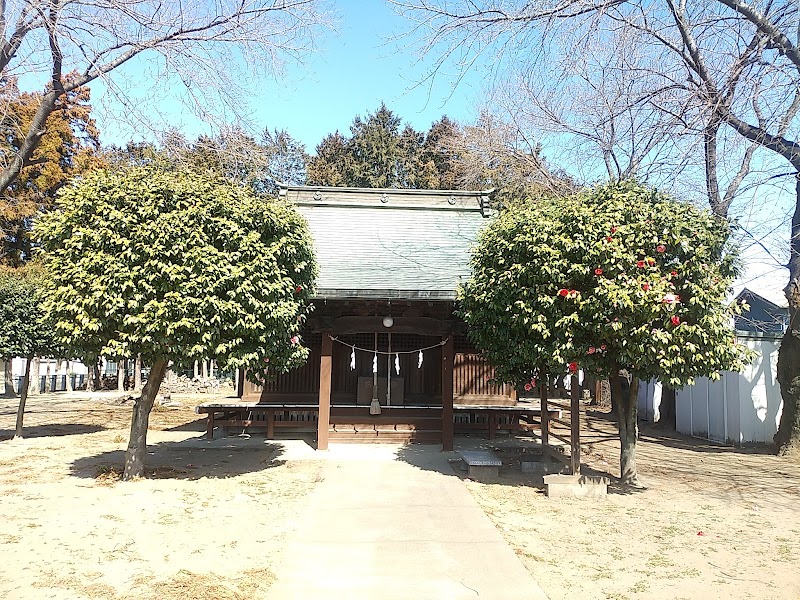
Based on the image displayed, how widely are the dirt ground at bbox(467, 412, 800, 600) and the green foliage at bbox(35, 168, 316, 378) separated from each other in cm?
420

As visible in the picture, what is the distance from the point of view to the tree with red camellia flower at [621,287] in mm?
6738

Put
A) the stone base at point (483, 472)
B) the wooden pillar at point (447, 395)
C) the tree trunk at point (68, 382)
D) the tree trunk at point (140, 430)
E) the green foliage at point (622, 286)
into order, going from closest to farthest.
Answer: the green foliage at point (622, 286) → the tree trunk at point (140, 430) → the stone base at point (483, 472) → the wooden pillar at point (447, 395) → the tree trunk at point (68, 382)

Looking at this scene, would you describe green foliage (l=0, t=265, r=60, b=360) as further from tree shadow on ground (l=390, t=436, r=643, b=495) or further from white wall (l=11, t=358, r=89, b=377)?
white wall (l=11, t=358, r=89, b=377)

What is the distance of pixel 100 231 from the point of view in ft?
23.2

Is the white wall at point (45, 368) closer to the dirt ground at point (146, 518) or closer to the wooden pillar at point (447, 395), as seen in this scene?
the dirt ground at point (146, 518)

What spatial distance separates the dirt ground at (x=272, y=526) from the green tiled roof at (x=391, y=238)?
3517 millimetres

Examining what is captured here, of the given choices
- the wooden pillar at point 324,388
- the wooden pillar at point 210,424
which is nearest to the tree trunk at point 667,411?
the wooden pillar at point 324,388

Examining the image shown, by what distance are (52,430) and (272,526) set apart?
1037 cm

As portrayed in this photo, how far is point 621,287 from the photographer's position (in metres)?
6.71

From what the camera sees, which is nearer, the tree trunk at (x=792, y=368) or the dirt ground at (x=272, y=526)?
the dirt ground at (x=272, y=526)

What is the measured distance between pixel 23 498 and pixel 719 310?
364 inches

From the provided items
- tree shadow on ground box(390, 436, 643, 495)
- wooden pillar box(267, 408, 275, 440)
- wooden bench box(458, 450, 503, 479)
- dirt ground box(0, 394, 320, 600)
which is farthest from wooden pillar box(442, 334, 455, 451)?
wooden pillar box(267, 408, 275, 440)

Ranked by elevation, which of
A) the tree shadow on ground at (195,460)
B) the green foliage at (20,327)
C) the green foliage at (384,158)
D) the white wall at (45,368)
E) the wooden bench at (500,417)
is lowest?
the tree shadow on ground at (195,460)

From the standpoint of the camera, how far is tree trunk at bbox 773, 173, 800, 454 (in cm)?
1109
